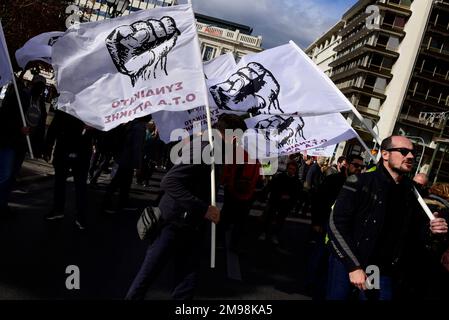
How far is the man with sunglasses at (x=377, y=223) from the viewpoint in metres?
3.46

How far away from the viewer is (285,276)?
20.7ft

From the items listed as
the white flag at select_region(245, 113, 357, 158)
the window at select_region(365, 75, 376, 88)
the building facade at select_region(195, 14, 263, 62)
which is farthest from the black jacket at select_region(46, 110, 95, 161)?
the building facade at select_region(195, 14, 263, 62)

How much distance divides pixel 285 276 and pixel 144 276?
10.4 ft

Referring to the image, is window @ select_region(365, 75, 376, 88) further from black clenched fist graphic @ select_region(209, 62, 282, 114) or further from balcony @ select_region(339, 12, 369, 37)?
black clenched fist graphic @ select_region(209, 62, 282, 114)

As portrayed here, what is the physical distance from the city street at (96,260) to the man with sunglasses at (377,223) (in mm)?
1724

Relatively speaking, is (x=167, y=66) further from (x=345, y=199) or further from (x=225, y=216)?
(x=225, y=216)

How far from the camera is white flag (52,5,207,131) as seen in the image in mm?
4332

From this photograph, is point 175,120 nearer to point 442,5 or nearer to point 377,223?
point 377,223

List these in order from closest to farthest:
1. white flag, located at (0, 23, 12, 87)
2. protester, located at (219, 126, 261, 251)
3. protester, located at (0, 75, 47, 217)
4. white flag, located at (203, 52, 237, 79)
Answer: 1. white flag, located at (0, 23, 12, 87)
2. protester, located at (0, 75, 47, 217)
3. white flag, located at (203, 52, 237, 79)
4. protester, located at (219, 126, 261, 251)

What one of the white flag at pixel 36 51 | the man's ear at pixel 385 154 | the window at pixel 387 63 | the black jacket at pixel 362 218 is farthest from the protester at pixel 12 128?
the window at pixel 387 63

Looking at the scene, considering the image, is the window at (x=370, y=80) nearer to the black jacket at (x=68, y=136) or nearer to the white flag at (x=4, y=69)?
the black jacket at (x=68, y=136)

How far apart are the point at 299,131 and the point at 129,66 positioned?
2.44 meters

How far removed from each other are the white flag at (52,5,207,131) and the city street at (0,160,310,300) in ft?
4.74
